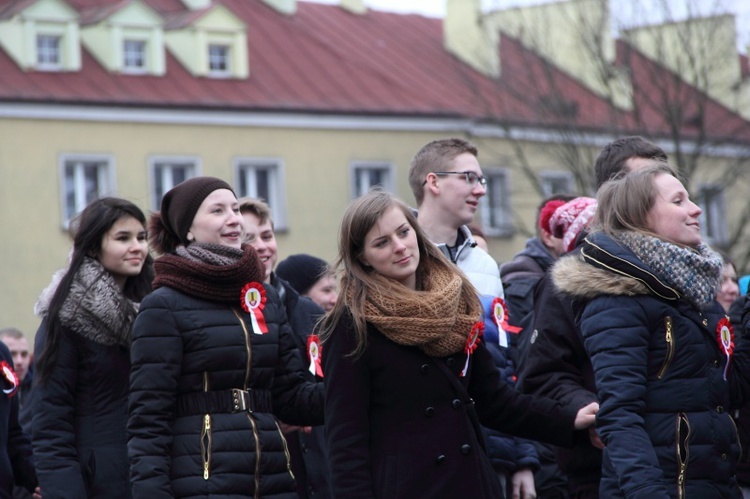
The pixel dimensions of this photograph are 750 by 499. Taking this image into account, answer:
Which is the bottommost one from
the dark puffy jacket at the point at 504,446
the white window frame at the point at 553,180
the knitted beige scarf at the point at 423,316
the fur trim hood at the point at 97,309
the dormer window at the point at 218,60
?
the white window frame at the point at 553,180

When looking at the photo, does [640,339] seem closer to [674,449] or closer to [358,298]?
[674,449]

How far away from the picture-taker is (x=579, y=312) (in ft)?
22.2

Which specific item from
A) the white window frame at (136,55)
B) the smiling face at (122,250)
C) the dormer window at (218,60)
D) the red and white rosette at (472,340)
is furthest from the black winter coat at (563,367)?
the dormer window at (218,60)

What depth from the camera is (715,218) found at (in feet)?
141

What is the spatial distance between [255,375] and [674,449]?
1.82 meters

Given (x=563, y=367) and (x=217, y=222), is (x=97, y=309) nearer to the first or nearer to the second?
(x=217, y=222)

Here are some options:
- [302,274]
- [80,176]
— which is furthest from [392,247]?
[80,176]

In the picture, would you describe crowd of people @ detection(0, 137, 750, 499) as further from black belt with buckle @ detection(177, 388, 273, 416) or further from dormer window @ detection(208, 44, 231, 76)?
dormer window @ detection(208, 44, 231, 76)

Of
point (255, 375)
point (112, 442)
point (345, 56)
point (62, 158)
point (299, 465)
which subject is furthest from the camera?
point (345, 56)

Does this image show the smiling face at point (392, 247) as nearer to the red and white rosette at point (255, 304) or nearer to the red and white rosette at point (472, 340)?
the red and white rosette at point (472, 340)

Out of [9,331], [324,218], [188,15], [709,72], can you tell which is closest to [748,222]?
[709,72]

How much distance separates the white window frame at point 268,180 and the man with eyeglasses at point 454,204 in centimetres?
2837

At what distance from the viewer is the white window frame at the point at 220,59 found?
37.7m

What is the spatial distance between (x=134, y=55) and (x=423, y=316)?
3095 cm
